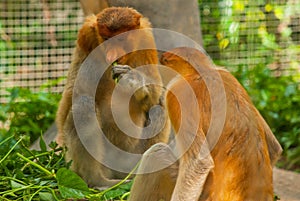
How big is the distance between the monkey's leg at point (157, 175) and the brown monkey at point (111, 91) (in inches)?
42.1

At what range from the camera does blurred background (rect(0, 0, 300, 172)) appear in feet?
34.9

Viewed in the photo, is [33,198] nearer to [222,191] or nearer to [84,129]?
[84,129]

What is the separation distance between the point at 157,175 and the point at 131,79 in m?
1.23

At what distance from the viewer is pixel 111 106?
21.4 ft

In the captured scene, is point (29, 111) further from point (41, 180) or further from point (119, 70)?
point (119, 70)

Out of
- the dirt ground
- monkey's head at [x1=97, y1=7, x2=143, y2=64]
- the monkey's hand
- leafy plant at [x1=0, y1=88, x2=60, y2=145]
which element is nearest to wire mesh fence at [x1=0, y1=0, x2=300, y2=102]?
leafy plant at [x1=0, y1=88, x2=60, y2=145]

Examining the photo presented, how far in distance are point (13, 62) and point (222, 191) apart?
7.30 m

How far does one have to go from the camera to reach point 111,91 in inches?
258

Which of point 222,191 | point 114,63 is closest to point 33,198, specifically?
point 114,63

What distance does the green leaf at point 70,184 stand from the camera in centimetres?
571

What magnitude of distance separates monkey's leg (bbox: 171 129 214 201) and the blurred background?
224 inches

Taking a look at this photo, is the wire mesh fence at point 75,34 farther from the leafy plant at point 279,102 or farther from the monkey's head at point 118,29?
the monkey's head at point 118,29

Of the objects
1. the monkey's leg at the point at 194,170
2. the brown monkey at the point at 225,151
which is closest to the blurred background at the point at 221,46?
the brown monkey at the point at 225,151

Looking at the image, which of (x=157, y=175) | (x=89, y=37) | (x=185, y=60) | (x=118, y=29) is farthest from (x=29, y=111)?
(x=185, y=60)
